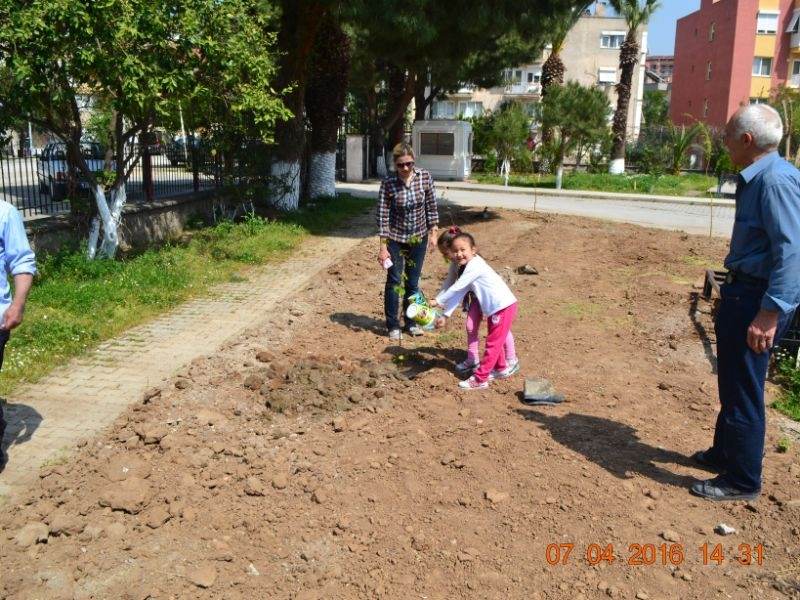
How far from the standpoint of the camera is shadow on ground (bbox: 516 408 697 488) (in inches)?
162

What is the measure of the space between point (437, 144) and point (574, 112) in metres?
6.48

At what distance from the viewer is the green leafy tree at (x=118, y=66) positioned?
7.50 meters

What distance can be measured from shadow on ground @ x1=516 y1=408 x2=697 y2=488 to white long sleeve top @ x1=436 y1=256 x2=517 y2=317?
81 centimetres

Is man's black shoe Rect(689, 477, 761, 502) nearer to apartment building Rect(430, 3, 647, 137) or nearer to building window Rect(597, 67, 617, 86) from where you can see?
apartment building Rect(430, 3, 647, 137)

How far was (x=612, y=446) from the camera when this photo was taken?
444 cm

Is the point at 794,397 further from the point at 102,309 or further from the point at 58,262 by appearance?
the point at 58,262

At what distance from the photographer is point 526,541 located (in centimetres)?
349

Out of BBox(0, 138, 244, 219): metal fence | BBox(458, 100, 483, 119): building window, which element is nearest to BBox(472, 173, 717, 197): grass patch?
BBox(0, 138, 244, 219): metal fence

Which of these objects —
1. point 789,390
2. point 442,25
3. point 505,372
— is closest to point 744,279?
point 505,372

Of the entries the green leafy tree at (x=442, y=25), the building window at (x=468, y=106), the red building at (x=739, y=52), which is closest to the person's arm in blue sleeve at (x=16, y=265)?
the green leafy tree at (x=442, y=25)

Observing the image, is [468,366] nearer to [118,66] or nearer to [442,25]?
[118,66]

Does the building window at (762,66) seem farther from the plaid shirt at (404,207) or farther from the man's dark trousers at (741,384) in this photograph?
the man's dark trousers at (741,384)

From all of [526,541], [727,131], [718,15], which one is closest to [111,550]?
[526,541]

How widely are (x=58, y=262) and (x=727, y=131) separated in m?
7.45
